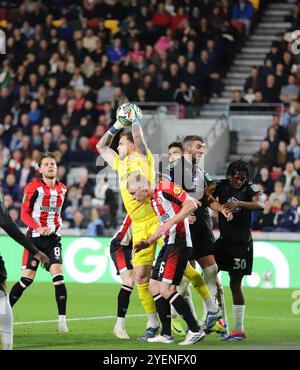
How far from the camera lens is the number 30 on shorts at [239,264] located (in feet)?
41.0

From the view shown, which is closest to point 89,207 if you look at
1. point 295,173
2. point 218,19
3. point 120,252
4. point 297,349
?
point 295,173

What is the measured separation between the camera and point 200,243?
520 inches

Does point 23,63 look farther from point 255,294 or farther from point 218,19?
point 255,294

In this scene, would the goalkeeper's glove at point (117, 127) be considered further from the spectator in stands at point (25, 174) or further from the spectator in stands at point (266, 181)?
the spectator in stands at point (25, 174)

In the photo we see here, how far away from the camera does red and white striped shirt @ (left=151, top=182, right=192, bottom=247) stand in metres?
11.7

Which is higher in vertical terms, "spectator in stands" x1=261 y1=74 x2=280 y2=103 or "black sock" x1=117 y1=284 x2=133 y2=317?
"spectator in stands" x1=261 y1=74 x2=280 y2=103

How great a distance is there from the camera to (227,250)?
41.2 feet

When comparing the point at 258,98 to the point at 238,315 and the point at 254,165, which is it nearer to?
the point at 254,165

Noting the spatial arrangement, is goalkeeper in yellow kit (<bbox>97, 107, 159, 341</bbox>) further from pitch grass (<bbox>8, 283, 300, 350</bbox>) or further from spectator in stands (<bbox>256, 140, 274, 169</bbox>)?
spectator in stands (<bbox>256, 140, 274, 169</bbox>)

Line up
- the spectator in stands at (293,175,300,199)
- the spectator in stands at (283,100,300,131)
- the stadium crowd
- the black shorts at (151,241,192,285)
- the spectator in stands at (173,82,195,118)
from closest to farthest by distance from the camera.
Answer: the black shorts at (151,241,192,285)
the spectator in stands at (293,175,300,199)
the spectator in stands at (283,100,300,131)
the stadium crowd
the spectator in stands at (173,82,195,118)

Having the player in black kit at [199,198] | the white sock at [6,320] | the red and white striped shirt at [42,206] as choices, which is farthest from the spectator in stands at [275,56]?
the white sock at [6,320]

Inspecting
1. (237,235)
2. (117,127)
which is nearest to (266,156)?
(237,235)

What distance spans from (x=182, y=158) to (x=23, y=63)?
1654 centimetres

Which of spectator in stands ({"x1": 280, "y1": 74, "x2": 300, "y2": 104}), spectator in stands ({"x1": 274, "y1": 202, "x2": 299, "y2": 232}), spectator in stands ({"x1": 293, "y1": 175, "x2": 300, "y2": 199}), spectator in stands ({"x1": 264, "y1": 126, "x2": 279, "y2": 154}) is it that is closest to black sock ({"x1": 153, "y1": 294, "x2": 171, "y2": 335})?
spectator in stands ({"x1": 274, "y1": 202, "x2": 299, "y2": 232})
